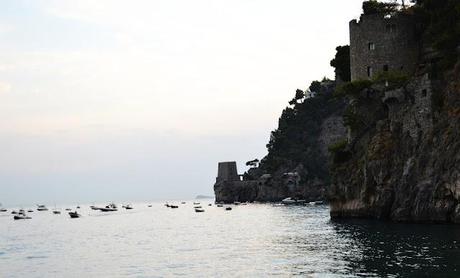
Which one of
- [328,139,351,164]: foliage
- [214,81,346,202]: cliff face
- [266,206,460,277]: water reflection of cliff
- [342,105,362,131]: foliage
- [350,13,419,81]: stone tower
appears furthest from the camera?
[214,81,346,202]: cliff face

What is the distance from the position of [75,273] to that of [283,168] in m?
120

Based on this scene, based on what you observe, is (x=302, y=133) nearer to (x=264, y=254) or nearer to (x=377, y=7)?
(x=377, y=7)

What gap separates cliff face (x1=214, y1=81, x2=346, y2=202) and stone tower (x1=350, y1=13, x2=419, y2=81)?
266ft

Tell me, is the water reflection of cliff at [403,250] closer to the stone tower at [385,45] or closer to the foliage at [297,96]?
the stone tower at [385,45]

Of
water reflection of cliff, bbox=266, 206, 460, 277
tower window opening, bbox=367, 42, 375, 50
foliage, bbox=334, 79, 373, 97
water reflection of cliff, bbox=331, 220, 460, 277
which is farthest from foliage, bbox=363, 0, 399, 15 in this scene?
water reflection of cliff, bbox=331, 220, 460, 277

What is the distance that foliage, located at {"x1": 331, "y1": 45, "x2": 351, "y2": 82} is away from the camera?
79.8 metres

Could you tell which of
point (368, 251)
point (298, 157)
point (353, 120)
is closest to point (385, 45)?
point (353, 120)

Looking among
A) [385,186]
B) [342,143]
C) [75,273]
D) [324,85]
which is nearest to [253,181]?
[324,85]

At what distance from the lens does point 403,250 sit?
39.9m

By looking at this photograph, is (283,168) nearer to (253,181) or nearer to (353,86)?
(253,181)

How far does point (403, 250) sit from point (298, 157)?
392 feet

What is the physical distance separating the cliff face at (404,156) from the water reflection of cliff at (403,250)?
9.65 feet

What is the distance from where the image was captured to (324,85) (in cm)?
17325

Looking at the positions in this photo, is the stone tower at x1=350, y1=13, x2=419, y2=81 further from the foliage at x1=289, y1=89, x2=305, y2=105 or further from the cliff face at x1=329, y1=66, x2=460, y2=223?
the foliage at x1=289, y1=89, x2=305, y2=105
